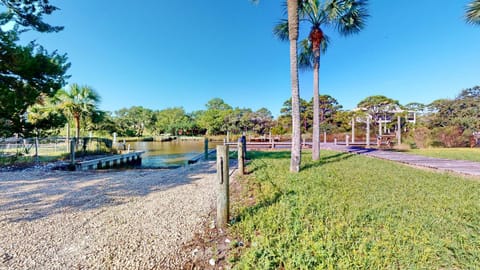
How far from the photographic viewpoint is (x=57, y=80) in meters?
7.54

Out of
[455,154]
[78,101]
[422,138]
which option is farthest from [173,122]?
[455,154]

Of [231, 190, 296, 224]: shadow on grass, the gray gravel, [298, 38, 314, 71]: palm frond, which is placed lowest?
the gray gravel

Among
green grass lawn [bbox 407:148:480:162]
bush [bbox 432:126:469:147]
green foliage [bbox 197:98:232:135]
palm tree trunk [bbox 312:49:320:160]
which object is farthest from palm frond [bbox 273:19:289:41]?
green foliage [bbox 197:98:232:135]

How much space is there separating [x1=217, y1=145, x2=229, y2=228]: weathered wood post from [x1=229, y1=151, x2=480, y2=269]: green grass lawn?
17cm

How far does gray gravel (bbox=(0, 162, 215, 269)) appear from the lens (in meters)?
1.97

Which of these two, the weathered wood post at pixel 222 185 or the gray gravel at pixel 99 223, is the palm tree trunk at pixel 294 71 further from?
the weathered wood post at pixel 222 185

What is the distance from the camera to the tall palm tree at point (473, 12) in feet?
23.7

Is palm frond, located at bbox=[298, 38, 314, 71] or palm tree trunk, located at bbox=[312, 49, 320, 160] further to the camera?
palm frond, located at bbox=[298, 38, 314, 71]

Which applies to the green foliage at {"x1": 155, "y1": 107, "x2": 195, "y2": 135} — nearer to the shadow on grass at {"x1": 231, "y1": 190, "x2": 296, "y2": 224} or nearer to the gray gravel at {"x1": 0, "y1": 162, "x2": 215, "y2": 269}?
the gray gravel at {"x1": 0, "y1": 162, "x2": 215, "y2": 269}

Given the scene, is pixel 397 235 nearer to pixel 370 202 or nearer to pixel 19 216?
pixel 370 202

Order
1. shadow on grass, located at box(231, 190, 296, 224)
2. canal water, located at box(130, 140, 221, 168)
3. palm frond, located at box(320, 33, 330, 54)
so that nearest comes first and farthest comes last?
shadow on grass, located at box(231, 190, 296, 224)
palm frond, located at box(320, 33, 330, 54)
canal water, located at box(130, 140, 221, 168)

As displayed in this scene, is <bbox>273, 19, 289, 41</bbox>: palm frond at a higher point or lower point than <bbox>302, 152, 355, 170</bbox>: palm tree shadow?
higher

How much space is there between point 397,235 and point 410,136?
62.6 feet

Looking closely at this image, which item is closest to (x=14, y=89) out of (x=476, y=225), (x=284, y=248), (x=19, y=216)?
(x=19, y=216)
